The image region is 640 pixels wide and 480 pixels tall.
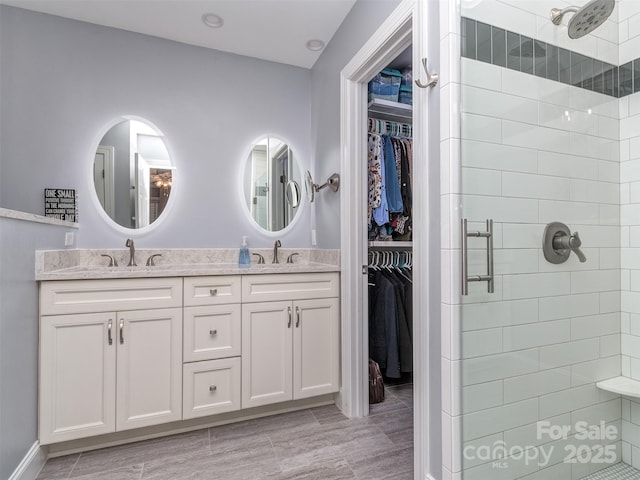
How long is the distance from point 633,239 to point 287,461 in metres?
1.81

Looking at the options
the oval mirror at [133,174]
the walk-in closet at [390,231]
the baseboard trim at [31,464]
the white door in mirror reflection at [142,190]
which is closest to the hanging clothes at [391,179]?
the walk-in closet at [390,231]

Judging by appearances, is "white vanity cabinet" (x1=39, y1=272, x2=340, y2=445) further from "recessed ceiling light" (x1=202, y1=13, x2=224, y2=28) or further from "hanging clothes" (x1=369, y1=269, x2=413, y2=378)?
"recessed ceiling light" (x1=202, y1=13, x2=224, y2=28)

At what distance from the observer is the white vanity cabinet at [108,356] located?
1.63 metres

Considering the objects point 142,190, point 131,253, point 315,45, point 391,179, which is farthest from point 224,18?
point 131,253

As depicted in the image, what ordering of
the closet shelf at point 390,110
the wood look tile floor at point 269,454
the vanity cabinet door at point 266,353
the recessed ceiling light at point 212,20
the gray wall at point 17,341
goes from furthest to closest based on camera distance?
the closet shelf at point 390,110
the recessed ceiling light at point 212,20
the vanity cabinet door at point 266,353
the wood look tile floor at point 269,454
the gray wall at point 17,341

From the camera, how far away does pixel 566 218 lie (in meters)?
1.32

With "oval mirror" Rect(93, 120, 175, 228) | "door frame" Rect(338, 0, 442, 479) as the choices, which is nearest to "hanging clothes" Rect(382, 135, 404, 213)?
"door frame" Rect(338, 0, 442, 479)

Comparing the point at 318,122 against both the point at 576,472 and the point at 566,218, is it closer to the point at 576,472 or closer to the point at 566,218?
the point at 566,218

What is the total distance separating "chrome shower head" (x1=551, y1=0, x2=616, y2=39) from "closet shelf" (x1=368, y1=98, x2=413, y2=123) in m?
1.23

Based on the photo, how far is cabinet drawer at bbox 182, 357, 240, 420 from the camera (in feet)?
6.12

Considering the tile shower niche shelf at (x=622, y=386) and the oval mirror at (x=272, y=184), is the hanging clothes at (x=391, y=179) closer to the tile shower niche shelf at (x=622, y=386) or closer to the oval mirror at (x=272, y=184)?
the oval mirror at (x=272, y=184)

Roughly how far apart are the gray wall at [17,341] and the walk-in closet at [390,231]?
1.81 m

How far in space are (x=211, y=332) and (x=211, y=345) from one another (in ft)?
0.24

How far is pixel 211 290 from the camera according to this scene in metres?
1.93
